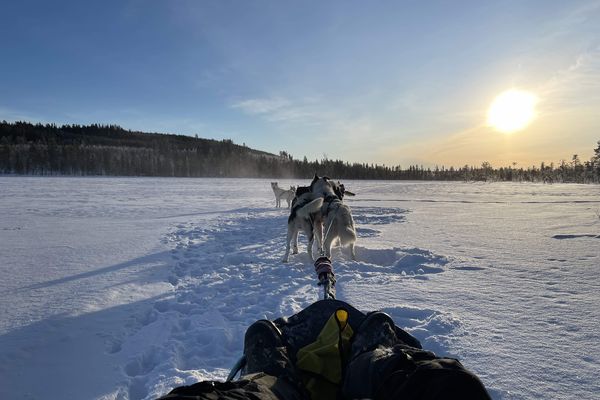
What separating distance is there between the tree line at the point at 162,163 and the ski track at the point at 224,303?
67.4 meters

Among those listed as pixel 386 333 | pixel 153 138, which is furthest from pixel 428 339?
pixel 153 138

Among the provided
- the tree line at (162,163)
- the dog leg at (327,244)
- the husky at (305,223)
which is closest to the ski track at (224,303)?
the dog leg at (327,244)

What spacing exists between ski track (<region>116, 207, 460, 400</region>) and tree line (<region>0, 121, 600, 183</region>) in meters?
67.4

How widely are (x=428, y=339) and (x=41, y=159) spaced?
339 ft

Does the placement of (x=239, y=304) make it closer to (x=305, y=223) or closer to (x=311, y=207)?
(x=311, y=207)

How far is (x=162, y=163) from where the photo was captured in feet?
328

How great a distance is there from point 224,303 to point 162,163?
10345cm

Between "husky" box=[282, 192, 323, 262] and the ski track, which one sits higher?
"husky" box=[282, 192, 323, 262]

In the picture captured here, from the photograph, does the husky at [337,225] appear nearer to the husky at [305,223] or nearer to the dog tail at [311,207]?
the husky at [305,223]

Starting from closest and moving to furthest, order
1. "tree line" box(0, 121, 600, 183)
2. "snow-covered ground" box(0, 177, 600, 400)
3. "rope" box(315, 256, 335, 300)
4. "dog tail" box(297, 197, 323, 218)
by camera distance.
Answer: "snow-covered ground" box(0, 177, 600, 400)
"rope" box(315, 256, 335, 300)
"dog tail" box(297, 197, 323, 218)
"tree line" box(0, 121, 600, 183)

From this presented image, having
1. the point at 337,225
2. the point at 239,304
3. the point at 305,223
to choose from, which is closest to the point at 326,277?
the point at 239,304

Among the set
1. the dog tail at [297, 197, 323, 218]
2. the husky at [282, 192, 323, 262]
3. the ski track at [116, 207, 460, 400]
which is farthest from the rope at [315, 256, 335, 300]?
the husky at [282, 192, 323, 262]

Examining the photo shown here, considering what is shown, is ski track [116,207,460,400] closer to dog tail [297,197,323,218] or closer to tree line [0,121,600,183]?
dog tail [297,197,323,218]

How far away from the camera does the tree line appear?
277 feet
